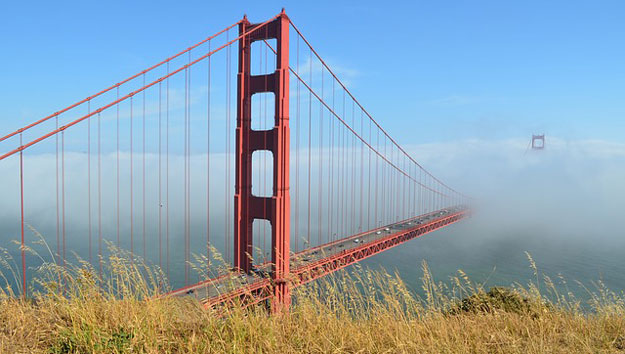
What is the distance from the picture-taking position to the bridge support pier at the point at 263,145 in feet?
65.4

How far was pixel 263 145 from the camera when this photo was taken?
809 inches

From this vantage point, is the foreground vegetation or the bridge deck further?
Result: the bridge deck

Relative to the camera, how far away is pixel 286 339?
3494mm

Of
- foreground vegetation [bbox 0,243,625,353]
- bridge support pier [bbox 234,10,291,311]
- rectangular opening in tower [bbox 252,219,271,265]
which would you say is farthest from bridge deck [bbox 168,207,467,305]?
foreground vegetation [bbox 0,243,625,353]

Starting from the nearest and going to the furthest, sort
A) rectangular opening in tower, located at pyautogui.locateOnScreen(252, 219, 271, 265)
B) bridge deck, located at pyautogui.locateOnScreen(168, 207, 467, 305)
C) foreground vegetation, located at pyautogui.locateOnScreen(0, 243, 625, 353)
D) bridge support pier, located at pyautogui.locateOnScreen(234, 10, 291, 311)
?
foreground vegetation, located at pyautogui.locateOnScreen(0, 243, 625, 353) < rectangular opening in tower, located at pyautogui.locateOnScreen(252, 219, 271, 265) < bridge deck, located at pyautogui.locateOnScreen(168, 207, 467, 305) < bridge support pier, located at pyautogui.locateOnScreen(234, 10, 291, 311)

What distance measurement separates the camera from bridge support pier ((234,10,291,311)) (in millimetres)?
19922

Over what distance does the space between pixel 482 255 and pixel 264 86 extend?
7546cm

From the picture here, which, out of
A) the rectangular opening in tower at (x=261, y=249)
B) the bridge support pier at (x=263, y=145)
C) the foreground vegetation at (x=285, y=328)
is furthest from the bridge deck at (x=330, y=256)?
the foreground vegetation at (x=285, y=328)

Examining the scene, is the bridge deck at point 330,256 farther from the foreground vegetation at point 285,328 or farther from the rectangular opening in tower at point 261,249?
the foreground vegetation at point 285,328

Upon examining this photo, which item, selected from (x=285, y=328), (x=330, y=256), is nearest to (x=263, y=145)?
(x=330, y=256)

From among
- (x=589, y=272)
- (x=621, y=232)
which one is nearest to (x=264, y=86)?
(x=589, y=272)

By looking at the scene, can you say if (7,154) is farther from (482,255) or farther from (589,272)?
(482,255)

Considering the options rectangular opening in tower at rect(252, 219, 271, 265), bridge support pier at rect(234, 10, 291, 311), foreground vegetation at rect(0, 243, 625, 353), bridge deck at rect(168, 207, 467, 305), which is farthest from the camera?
bridge support pier at rect(234, 10, 291, 311)

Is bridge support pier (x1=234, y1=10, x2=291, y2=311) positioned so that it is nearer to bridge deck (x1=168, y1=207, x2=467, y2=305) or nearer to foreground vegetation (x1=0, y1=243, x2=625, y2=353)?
bridge deck (x1=168, y1=207, x2=467, y2=305)
